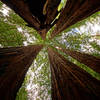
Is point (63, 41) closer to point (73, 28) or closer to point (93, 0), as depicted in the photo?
point (73, 28)

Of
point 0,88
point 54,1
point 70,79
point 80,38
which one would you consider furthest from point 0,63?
point 80,38

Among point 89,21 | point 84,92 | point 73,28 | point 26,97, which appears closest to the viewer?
point 84,92

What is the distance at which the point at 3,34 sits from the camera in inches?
120

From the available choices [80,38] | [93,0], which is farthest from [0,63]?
[80,38]

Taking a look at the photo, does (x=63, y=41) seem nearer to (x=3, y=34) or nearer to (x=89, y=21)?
(x=89, y=21)

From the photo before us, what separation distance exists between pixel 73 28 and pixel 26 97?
11.2 feet

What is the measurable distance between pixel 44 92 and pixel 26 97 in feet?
2.28

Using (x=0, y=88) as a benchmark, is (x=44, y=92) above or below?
below

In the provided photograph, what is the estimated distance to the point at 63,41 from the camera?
→ 4539 mm

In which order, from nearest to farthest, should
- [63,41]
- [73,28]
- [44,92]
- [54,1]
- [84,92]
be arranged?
1. [84,92]
2. [54,1]
3. [44,92]
4. [73,28]
5. [63,41]

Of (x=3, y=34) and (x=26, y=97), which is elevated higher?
(x=3, y=34)

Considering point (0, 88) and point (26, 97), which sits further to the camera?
point (26, 97)

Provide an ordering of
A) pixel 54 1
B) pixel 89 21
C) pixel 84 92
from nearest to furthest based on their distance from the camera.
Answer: pixel 84 92 → pixel 54 1 → pixel 89 21

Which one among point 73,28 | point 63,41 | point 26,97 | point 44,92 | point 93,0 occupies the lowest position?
point 44,92
